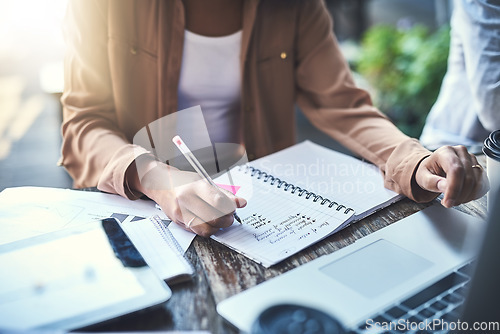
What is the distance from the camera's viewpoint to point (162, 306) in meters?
0.53

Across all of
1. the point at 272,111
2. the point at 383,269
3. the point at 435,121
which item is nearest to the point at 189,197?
the point at 383,269

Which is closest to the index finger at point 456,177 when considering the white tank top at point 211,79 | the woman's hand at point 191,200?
the woman's hand at point 191,200

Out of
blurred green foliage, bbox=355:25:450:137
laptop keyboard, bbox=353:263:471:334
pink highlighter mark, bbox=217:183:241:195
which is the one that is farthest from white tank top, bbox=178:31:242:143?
blurred green foliage, bbox=355:25:450:137

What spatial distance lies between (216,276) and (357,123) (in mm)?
555

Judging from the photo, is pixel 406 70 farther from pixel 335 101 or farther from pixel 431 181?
pixel 431 181

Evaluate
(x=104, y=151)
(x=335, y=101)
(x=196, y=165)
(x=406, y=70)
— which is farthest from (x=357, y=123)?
(x=406, y=70)

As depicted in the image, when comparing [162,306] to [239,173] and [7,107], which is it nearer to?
[239,173]

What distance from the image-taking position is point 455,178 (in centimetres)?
68

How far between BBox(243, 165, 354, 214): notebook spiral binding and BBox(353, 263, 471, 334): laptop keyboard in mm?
195

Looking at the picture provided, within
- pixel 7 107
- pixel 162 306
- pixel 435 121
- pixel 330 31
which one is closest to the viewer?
pixel 162 306

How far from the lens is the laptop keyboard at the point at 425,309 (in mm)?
502

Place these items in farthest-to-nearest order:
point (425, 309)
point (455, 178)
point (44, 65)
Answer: point (44, 65) → point (455, 178) → point (425, 309)

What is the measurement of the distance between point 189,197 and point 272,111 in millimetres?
556

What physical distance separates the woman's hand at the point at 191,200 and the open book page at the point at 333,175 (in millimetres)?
184
